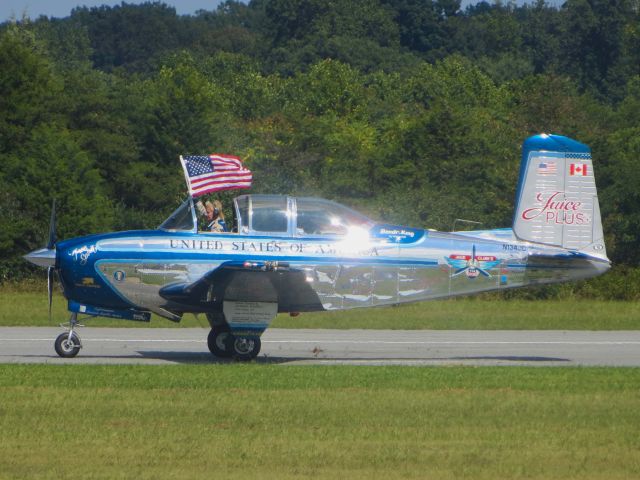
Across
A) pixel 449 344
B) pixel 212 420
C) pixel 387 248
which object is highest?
pixel 387 248

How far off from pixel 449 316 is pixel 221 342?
391 inches

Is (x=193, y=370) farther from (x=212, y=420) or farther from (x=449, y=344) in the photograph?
(x=449, y=344)

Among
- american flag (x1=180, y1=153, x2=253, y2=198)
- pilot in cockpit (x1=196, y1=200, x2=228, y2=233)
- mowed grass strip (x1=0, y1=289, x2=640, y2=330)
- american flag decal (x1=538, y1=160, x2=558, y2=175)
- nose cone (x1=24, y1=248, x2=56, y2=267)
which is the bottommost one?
mowed grass strip (x1=0, y1=289, x2=640, y2=330)

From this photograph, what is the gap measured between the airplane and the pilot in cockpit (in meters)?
0.15

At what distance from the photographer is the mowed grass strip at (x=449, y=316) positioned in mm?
22438

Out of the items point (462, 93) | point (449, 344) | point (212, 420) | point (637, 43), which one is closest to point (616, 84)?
A: point (637, 43)

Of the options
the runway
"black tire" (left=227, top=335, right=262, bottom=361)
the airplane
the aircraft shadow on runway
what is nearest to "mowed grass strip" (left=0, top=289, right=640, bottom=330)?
the runway

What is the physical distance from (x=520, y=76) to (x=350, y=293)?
9164cm

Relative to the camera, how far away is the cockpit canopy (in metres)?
14.9

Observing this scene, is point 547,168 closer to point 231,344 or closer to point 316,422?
point 231,344

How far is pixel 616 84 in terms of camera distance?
325ft

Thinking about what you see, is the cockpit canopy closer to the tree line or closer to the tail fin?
the tail fin

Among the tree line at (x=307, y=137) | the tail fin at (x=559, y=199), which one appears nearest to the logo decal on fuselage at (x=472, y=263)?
the tail fin at (x=559, y=199)

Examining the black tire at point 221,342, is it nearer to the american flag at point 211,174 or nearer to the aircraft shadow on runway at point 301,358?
the aircraft shadow on runway at point 301,358
